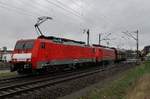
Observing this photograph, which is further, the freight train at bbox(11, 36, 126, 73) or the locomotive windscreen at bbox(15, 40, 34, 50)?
the locomotive windscreen at bbox(15, 40, 34, 50)

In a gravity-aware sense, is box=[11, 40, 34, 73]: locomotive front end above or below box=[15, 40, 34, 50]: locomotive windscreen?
below

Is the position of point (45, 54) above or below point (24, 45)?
below

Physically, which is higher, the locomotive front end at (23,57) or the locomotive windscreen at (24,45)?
the locomotive windscreen at (24,45)

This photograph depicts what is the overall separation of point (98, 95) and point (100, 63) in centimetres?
3427

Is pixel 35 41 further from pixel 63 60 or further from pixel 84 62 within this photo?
pixel 84 62

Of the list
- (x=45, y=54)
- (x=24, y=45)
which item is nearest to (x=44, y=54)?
A: (x=45, y=54)

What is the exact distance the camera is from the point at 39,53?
2459 centimetres

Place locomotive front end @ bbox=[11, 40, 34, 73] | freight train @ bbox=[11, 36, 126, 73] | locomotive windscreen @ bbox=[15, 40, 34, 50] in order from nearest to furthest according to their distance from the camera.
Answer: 1. locomotive front end @ bbox=[11, 40, 34, 73]
2. freight train @ bbox=[11, 36, 126, 73]
3. locomotive windscreen @ bbox=[15, 40, 34, 50]

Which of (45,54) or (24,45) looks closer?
(24,45)

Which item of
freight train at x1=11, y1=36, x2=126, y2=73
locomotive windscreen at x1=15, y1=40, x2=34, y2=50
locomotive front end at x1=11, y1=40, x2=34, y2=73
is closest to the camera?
locomotive front end at x1=11, y1=40, x2=34, y2=73

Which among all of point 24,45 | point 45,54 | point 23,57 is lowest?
point 23,57

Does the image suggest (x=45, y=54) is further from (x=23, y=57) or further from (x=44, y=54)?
(x=23, y=57)

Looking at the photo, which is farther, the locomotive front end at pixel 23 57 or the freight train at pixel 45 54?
the freight train at pixel 45 54

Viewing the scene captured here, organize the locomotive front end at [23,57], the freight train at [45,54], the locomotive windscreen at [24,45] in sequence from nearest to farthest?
the locomotive front end at [23,57] → the freight train at [45,54] → the locomotive windscreen at [24,45]
